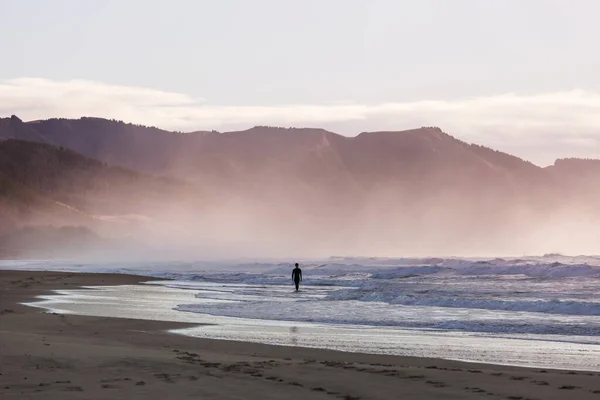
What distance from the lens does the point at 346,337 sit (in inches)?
734

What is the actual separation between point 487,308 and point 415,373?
14887 millimetres

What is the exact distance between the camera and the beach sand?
10.8 metres

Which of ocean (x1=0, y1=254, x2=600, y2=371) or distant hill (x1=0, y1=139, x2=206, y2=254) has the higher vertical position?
distant hill (x1=0, y1=139, x2=206, y2=254)

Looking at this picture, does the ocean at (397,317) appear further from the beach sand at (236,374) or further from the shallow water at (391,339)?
the beach sand at (236,374)

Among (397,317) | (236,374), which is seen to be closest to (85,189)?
(397,317)

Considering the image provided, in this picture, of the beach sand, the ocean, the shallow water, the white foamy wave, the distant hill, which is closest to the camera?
the beach sand

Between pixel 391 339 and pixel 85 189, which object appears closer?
pixel 391 339

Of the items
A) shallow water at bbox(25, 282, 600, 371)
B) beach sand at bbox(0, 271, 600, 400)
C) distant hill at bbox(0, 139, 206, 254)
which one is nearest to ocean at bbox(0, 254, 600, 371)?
shallow water at bbox(25, 282, 600, 371)

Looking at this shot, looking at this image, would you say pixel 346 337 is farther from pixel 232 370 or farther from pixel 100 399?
pixel 100 399

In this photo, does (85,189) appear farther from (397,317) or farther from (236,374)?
(236,374)

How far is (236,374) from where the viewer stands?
1227cm

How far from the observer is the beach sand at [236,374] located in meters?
10.8

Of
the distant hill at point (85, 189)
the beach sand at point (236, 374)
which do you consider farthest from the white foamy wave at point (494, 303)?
the distant hill at point (85, 189)

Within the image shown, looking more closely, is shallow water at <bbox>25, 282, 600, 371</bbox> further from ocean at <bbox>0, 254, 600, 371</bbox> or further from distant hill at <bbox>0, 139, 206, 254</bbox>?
distant hill at <bbox>0, 139, 206, 254</bbox>
